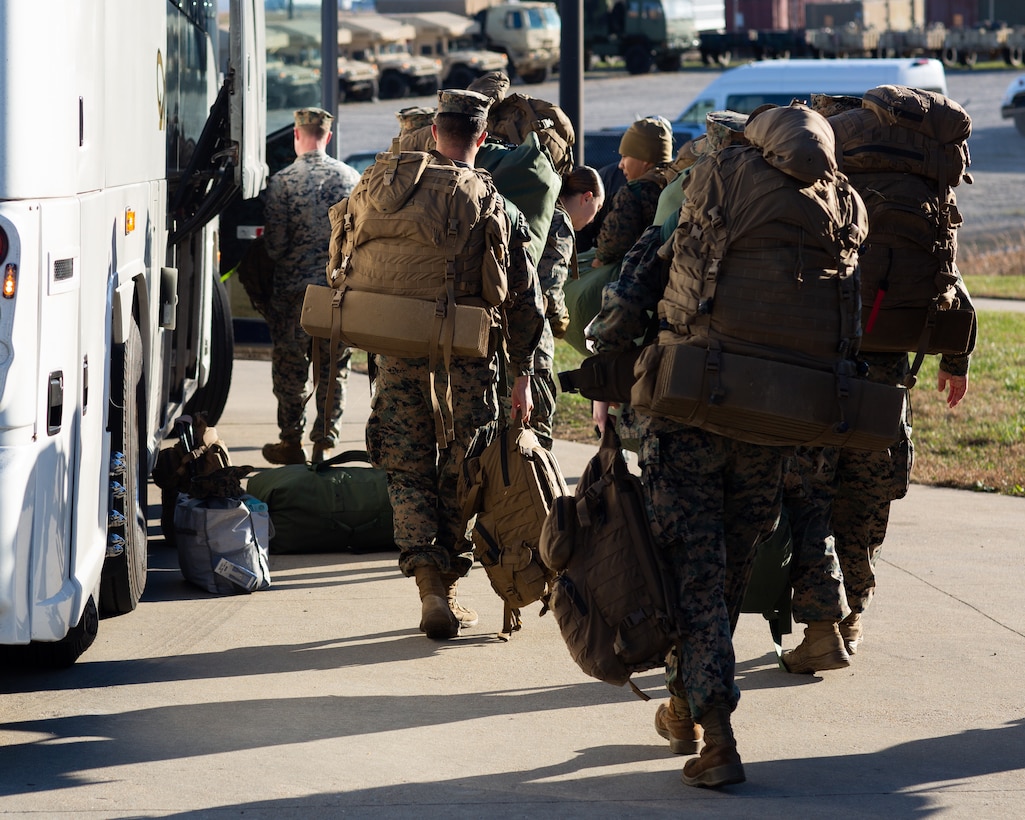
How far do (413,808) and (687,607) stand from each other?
0.89m

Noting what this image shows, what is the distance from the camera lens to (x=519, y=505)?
5.25m

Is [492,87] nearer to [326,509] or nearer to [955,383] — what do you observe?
[326,509]

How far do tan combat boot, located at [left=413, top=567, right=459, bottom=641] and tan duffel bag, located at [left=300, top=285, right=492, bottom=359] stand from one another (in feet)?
2.65

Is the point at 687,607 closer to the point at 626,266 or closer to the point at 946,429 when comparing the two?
the point at 626,266

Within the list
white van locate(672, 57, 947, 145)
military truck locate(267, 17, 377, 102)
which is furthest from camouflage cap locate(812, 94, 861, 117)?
white van locate(672, 57, 947, 145)

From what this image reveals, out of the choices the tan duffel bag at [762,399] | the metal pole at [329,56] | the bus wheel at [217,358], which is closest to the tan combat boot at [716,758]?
the tan duffel bag at [762,399]

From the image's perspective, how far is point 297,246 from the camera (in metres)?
8.19

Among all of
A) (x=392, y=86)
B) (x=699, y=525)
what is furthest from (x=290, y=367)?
(x=392, y=86)

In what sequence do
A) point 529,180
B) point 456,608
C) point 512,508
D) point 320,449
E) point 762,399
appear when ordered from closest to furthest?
point 762,399
point 512,508
point 456,608
point 529,180
point 320,449

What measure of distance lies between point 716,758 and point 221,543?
2507 mm

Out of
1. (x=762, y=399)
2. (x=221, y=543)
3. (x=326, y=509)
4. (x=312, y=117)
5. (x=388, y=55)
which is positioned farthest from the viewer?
(x=388, y=55)

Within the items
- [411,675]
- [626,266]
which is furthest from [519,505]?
[626,266]

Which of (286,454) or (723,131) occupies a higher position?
(723,131)

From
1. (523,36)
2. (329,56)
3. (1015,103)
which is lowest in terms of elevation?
(329,56)
